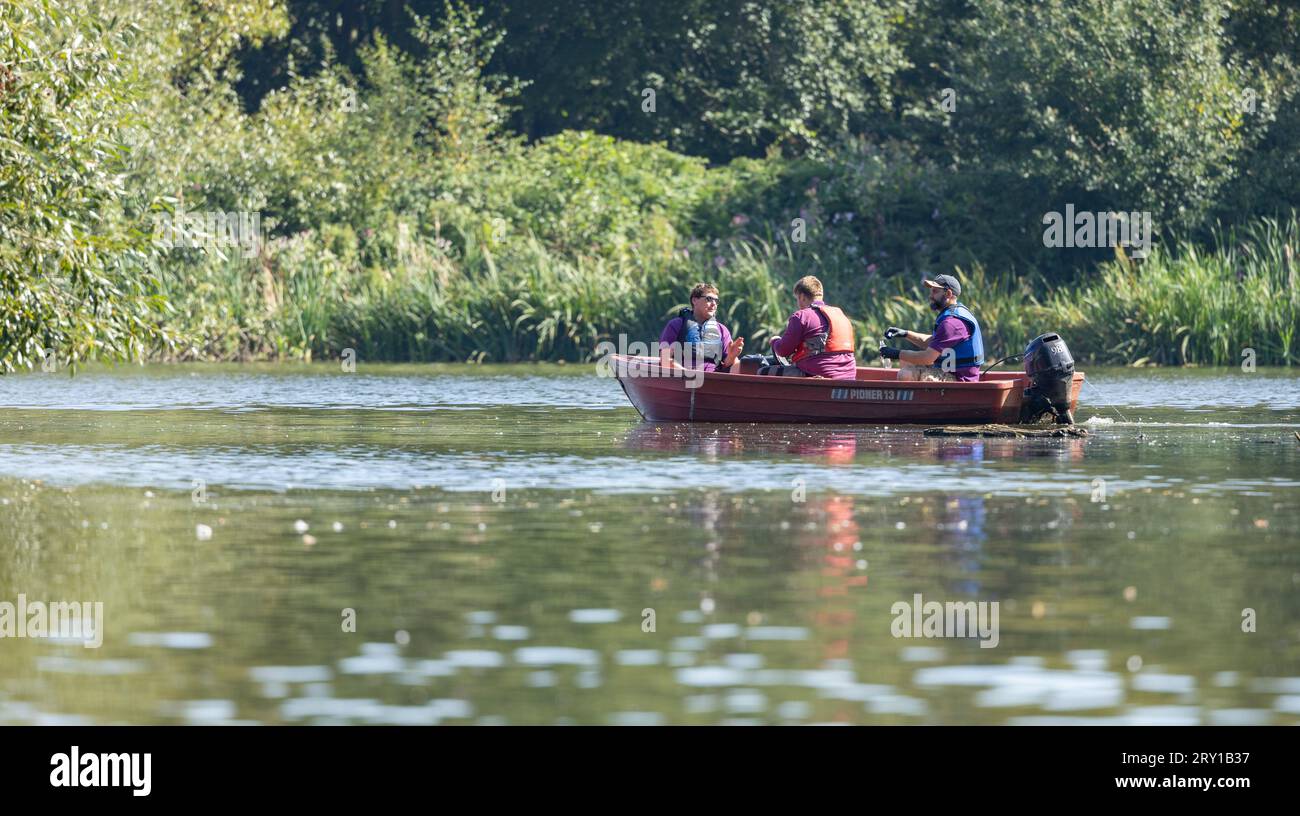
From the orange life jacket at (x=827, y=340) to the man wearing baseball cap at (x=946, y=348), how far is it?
0.54m

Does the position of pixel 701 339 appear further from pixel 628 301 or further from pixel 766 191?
pixel 766 191

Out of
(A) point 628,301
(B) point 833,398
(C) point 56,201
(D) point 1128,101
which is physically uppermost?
(D) point 1128,101

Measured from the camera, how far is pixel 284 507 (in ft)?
54.5

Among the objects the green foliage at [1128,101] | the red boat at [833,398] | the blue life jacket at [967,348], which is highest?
the green foliage at [1128,101]

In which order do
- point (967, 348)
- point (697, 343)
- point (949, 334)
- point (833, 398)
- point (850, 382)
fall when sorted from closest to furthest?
point (850, 382) < point (833, 398) < point (949, 334) < point (967, 348) < point (697, 343)

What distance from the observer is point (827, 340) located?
85.8 feet

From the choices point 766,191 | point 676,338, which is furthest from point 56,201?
point 766,191

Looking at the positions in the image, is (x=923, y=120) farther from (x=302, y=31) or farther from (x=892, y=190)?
(x=302, y=31)

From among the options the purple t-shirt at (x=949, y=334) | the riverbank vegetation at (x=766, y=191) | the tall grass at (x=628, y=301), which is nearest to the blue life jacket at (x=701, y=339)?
the purple t-shirt at (x=949, y=334)

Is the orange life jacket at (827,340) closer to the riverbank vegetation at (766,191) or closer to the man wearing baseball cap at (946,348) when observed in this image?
the man wearing baseball cap at (946,348)

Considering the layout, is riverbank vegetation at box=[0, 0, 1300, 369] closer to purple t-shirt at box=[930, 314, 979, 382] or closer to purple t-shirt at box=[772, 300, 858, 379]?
purple t-shirt at box=[772, 300, 858, 379]

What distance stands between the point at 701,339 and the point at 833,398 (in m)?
1.82

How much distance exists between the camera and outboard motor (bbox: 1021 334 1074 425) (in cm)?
2552

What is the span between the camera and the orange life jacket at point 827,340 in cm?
2609
